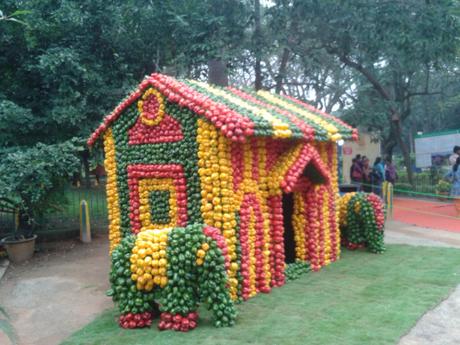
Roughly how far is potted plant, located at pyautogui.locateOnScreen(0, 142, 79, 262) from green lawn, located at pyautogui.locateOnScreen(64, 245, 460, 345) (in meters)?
4.27

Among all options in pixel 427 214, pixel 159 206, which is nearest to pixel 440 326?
pixel 159 206

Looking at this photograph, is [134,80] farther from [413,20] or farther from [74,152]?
[413,20]

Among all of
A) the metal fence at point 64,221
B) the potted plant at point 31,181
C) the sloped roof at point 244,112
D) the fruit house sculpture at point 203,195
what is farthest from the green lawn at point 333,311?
the metal fence at point 64,221

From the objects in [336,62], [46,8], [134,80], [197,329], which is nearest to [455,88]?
[336,62]

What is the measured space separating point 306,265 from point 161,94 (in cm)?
403

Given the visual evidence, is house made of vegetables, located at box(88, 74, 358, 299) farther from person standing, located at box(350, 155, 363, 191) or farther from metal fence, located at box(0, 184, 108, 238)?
person standing, located at box(350, 155, 363, 191)

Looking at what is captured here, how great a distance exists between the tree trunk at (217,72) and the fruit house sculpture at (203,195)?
3507 millimetres

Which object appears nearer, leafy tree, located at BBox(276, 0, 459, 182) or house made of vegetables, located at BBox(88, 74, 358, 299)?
house made of vegetables, located at BBox(88, 74, 358, 299)

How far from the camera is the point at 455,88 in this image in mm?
30062

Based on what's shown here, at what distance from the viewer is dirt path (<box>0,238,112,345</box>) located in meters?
6.51

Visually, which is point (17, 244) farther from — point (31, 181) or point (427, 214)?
point (427, 214)

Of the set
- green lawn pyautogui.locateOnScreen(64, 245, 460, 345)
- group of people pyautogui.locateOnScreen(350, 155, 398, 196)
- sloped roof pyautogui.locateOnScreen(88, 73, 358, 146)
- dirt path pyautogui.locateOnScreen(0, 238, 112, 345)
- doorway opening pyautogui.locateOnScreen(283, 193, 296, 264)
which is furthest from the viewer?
group of people pyautogui.locateOnScreen(350, 155, 398, 196)

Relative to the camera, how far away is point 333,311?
6.47m

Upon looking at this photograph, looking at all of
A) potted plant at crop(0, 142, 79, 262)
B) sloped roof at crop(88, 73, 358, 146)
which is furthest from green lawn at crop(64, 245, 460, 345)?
potted plant at crop(0, 142, 79, 262)
